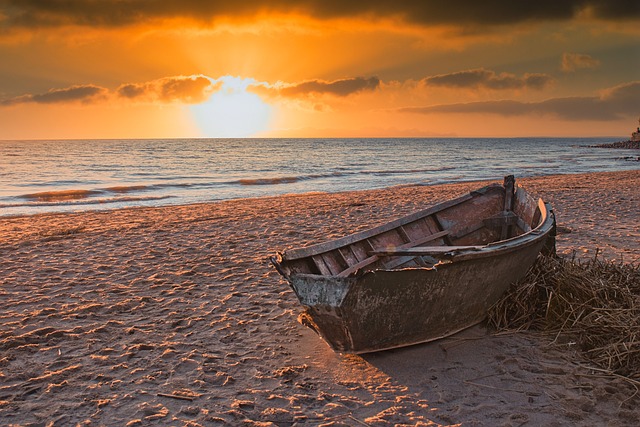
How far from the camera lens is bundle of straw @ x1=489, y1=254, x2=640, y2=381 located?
4.36m

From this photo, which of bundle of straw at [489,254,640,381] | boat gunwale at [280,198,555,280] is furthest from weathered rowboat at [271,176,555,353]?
bundle of straw at [489,254,640,381]

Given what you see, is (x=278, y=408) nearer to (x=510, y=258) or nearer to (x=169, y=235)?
(x=510, y=258)

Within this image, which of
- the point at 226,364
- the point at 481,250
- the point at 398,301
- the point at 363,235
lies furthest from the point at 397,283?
the point at 226,364

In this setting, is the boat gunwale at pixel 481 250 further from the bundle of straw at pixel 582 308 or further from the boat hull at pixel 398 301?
the bundle of straw at pixel 582 308

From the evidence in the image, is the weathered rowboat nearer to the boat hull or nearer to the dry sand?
the boat hull

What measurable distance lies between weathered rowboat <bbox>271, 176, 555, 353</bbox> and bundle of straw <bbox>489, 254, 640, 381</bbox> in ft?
0.73

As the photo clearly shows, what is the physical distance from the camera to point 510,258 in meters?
4.71

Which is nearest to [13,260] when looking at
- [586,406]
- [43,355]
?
[43,355]

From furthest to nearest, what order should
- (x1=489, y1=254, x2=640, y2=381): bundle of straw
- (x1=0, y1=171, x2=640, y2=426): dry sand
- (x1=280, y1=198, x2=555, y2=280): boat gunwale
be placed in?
(x1=489, y1=254, x2=640, y2=381): bundle of straw
(x1=280, y1=198, x2=555, y2=280): boat gunwale
(x1=0, y1=171, x2=640, y2=426): dry sand

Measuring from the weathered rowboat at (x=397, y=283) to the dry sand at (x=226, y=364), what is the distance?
302 mm

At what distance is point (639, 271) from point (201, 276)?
572cm

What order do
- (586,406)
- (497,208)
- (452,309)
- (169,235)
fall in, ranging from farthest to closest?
1. (169,235)
2. (497,208)
3. (452,309)
4. (586,406)

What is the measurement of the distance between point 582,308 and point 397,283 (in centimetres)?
225

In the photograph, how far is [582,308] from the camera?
4.94 meters
